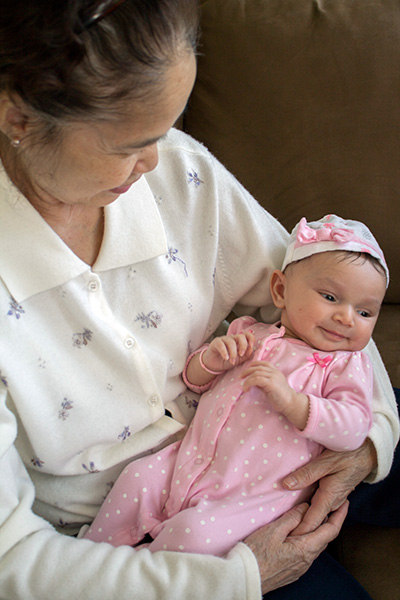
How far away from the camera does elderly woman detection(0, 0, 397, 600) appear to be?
2.64ft

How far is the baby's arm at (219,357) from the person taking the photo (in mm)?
1242

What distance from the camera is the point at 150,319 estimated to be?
4.05 ft

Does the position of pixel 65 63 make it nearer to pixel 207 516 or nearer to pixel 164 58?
pixel 164 58

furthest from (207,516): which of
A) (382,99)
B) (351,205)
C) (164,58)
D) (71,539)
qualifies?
(382,99)

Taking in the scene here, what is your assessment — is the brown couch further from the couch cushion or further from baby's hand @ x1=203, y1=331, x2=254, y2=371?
baby's hand @ x1=203, y1=331, x2=254, y2=371

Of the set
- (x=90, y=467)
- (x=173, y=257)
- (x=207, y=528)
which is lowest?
(x=207, y=528)

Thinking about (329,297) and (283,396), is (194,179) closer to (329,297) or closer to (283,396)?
(329,297)

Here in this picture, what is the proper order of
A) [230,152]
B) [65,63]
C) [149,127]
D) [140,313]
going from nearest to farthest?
[65,63] → [149,127] → [140,313] → [230,152]

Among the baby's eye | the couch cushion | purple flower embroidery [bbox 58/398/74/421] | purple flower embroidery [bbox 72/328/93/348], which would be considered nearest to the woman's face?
purple flower embroidery [bbox 72/328/93/348]

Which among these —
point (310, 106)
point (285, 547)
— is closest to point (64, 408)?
point (285, 547)

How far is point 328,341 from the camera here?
49.8 inches

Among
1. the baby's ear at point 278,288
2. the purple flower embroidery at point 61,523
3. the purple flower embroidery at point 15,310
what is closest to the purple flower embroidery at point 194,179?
the baby's ear at point 278,288

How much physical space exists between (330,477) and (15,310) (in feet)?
2.41

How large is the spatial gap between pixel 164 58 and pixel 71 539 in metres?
0.86
